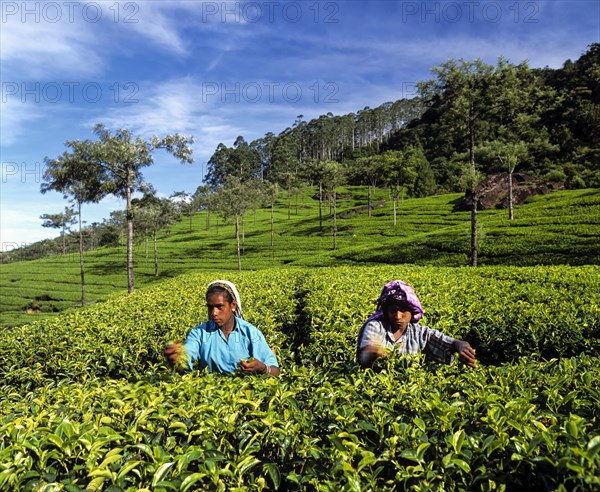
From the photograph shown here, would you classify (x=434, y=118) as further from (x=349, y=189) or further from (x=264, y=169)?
(x=264, y=169)

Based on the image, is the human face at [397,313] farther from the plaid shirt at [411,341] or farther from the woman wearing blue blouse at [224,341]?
the woman wearing blue blouse at [224,341]

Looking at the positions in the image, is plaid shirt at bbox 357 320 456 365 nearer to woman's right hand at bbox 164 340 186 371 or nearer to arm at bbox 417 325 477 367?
arm at bbox 417 325 477 367

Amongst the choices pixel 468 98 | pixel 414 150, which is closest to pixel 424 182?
pixel 414 150

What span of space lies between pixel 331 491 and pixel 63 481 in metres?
1.36

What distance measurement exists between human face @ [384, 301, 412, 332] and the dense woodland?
657 inches

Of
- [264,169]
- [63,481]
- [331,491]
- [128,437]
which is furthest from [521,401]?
[264,169]

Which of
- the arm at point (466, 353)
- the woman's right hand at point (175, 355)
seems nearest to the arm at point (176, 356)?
the woman's right hand at point (175, 355)

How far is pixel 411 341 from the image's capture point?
3.99 metres

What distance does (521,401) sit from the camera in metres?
2.60

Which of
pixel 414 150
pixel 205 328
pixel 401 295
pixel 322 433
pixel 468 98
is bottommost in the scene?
pixel 322 433

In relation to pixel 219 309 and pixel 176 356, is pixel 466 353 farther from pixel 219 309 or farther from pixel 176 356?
pixel 176 356

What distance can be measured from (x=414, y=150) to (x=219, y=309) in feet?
282

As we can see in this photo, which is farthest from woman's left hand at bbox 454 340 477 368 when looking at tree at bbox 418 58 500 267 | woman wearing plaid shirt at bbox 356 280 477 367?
tree at bbox 418 58 500 267

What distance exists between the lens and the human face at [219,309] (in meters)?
3.92
